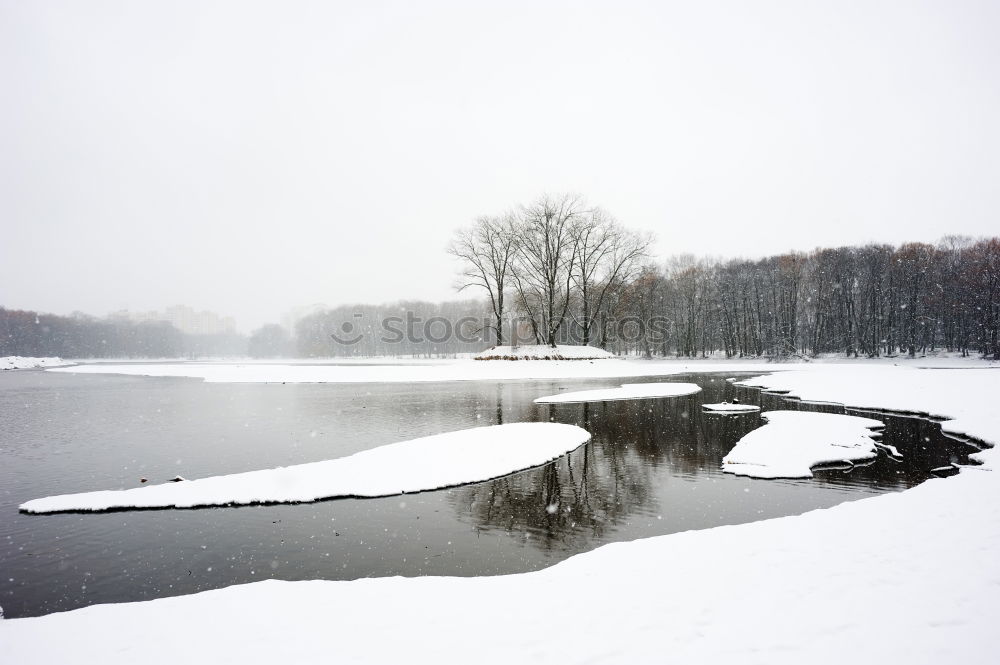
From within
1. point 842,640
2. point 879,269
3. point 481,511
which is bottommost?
point 481,511

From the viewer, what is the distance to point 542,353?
51.3 meters

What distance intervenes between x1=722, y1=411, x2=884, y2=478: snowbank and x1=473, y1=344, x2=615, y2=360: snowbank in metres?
32.9

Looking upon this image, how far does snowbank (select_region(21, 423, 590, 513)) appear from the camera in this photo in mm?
10125

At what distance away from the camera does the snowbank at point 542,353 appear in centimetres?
5088

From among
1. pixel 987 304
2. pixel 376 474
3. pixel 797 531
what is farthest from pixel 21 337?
pixel 987 304

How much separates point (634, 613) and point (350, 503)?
6.84 metres

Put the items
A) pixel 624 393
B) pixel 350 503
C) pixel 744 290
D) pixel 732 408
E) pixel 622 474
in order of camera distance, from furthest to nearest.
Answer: pixel 744 290 → pixel 624 393 → pixel 732 408 → pixel 622 474 → pixel 350 503

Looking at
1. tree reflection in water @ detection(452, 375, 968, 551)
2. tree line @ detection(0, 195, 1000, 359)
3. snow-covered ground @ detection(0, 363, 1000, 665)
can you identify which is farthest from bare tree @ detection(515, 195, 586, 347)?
snow-covered ground @ detection(0, 363, 1000, 665)

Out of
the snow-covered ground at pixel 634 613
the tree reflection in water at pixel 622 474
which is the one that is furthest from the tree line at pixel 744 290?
the snow-covered ground at pixel 634 613

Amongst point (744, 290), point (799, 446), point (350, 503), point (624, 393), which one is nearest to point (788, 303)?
point (744, 290)

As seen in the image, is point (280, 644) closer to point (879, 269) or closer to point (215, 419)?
point (215, 419)

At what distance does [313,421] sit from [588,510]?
13787 mm

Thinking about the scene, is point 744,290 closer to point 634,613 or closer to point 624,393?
point 624,393

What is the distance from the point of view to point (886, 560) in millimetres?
6207
